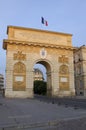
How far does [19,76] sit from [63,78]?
6.30 m

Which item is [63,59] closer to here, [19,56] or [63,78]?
[63,78]

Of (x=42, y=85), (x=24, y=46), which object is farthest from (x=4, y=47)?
(x=42, y=85)

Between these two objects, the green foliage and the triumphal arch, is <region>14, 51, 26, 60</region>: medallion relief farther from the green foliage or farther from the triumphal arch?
the green foliage

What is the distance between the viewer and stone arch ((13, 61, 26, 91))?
23828 mm

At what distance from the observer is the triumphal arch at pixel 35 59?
78.7 ft

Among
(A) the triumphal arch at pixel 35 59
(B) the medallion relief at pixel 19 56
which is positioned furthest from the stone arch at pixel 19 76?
(B) the medallion relief at pixel 19 56

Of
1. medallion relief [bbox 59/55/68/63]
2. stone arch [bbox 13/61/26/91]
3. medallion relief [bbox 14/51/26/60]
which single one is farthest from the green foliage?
medallion relief [bbox 14/51/26/60]

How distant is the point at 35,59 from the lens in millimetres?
25188

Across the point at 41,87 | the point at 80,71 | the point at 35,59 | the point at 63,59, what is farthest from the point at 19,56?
the point at 41,87

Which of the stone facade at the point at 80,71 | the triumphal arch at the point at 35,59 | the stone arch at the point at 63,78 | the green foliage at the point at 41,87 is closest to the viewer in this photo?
the triumphal arch at the point at 35,59

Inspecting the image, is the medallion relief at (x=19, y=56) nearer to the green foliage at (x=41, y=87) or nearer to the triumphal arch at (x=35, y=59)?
the triumphal arch at (x=35, y=59)

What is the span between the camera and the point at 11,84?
23531mm

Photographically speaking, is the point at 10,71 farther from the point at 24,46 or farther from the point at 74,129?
the point at 74,129

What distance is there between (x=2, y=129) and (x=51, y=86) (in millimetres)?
20591
